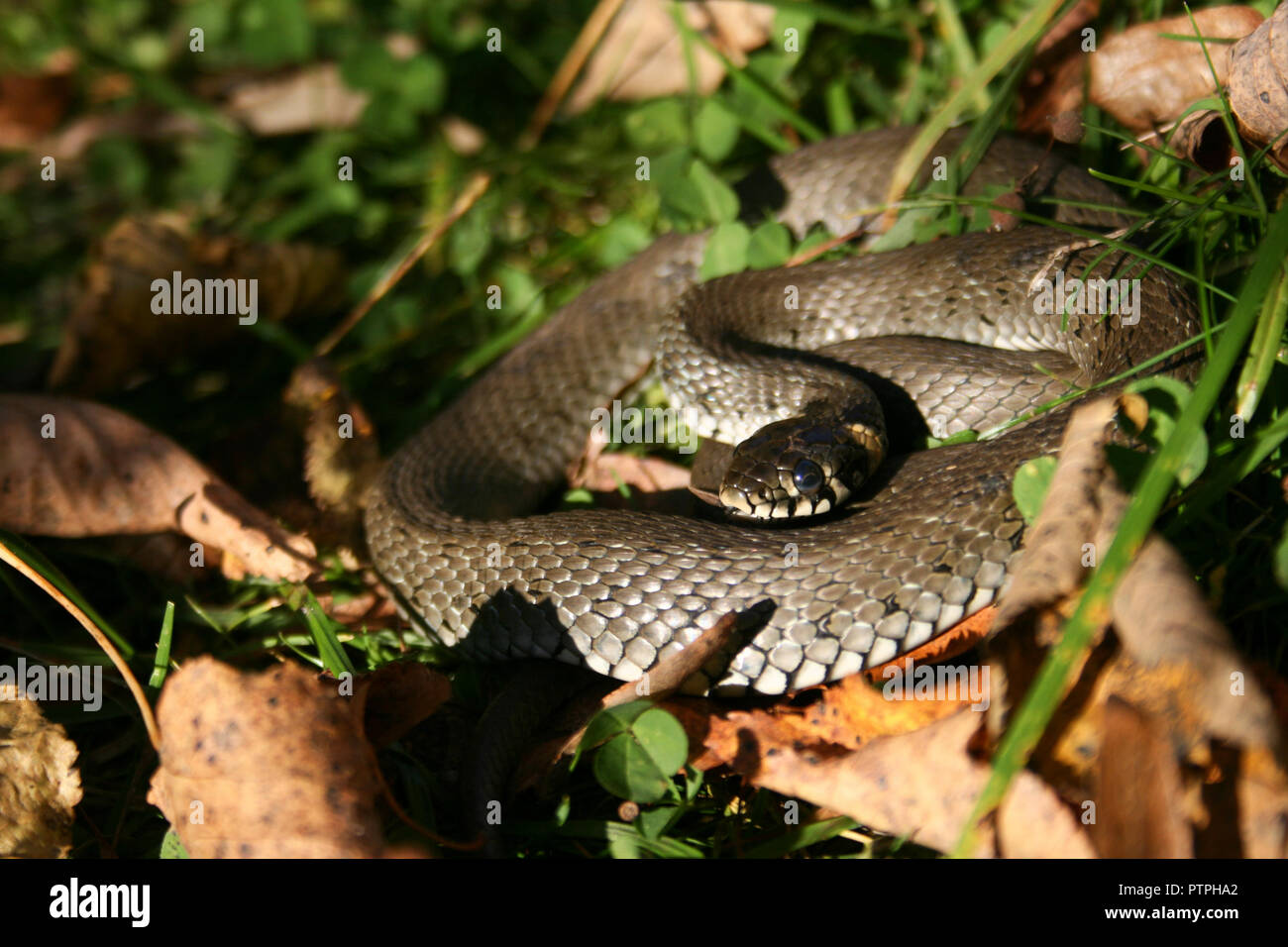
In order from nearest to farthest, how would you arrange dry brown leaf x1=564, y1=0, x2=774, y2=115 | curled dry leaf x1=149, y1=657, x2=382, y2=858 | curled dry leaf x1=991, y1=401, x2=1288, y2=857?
curled dry leaf x1=991, y1=401, x2=1288, y2=857 → curled dry leaf x1=149, y1=657, x2=382, y2=858 → dry brown leaf x1=564, y1=0, x2=774, y2=115

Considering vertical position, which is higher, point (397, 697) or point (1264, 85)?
point (1264, 85)

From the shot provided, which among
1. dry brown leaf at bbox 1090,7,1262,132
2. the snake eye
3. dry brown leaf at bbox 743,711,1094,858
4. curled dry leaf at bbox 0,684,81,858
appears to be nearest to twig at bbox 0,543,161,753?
curled dry leaf at bbox 0,684,81,858

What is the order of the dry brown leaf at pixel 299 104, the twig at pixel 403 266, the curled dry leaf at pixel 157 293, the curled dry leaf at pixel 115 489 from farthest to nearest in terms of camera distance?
the dry brown leaf at pixel 299 104 → the twig at pixel 403 266 → the curled dry leaf at pixel 157 293 → the curled dry leaf at pixel 115 489

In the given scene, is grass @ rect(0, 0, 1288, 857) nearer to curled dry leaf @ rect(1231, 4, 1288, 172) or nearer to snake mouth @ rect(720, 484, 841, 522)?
curled dry leaf @ rect(1231, 4, 1288, 172)

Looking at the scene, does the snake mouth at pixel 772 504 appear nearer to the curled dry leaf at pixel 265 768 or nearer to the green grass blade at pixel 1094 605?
the green grass blade at pixel 1094 605

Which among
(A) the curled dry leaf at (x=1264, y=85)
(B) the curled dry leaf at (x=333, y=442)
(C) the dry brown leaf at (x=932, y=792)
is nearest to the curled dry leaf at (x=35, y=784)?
(B) the curled dry leaf at (x=333, y=442)

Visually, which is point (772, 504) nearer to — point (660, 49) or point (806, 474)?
point (806, 474)

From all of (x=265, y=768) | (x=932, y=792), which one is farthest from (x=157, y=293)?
(x=932, y=792)
